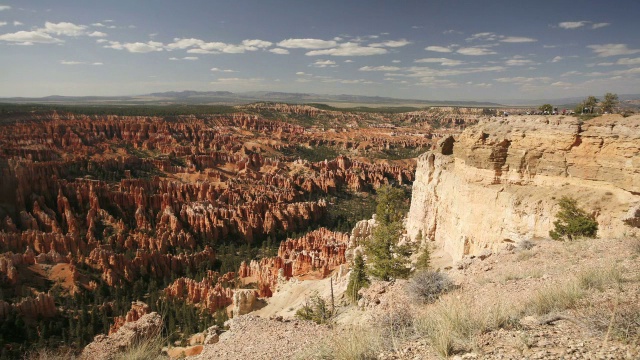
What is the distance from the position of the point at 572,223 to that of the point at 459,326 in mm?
10770

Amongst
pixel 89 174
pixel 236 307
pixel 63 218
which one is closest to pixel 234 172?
pixel 89 174

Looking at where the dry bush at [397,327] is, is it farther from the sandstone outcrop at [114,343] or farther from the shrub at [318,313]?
the sandstone outcrop at [114,343]

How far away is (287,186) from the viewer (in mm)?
59344

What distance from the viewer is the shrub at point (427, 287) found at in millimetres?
8430

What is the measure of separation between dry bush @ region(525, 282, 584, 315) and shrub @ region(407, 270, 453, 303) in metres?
2.60

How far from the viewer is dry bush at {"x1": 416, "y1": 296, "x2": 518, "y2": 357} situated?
4.67m

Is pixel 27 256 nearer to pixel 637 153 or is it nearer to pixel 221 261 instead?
pixel 221 261

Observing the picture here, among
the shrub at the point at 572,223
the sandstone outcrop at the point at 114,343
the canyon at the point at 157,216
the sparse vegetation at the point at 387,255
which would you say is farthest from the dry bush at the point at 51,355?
the canyon at the point at 157,216

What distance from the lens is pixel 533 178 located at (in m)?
16.8

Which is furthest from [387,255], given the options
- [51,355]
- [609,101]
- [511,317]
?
[609,101]

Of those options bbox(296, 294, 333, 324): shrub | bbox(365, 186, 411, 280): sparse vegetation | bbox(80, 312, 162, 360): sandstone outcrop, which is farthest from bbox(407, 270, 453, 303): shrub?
bbox(80, 312, 162, 360): sandstone outcrop

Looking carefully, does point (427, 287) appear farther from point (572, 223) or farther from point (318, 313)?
point (572, 223)

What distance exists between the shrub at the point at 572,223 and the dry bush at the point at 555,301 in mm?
8154

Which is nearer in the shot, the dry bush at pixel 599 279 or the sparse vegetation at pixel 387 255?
the dry bush at pixel 599 279
